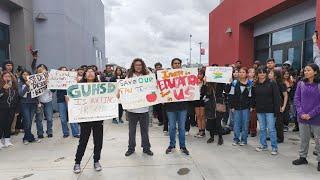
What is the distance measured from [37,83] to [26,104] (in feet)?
1.83

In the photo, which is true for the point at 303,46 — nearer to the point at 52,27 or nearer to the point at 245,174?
the point at 245,174

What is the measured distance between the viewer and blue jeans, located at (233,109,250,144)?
314 inches

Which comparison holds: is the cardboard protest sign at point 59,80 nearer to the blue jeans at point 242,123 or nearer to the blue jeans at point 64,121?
the blue jeans at point 64,121

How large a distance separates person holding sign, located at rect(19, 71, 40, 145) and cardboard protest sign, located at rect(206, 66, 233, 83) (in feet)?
13.6

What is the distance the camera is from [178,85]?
24.2 ft

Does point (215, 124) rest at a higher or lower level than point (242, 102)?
lower

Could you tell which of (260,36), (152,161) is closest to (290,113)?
(152,161)

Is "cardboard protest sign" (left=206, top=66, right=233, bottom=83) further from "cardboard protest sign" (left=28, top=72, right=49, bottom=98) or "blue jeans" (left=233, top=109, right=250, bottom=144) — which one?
"cardboard protest sign" (left=28, top=72, right=49, bottom=98)

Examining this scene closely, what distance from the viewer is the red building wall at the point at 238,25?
47.3 ft

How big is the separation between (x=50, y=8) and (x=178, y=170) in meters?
11.6

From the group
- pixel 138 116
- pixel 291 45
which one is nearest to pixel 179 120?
pixel 138 116

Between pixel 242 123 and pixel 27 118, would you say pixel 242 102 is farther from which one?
pixel 27 118

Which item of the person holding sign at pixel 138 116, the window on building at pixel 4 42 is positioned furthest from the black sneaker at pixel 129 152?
the window on building at pixel 4 42

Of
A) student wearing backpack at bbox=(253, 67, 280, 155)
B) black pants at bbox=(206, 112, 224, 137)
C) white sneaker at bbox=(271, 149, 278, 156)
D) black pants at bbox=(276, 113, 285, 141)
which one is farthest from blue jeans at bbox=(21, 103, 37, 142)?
black pants at bbox=(276, 113, 285, 141)
